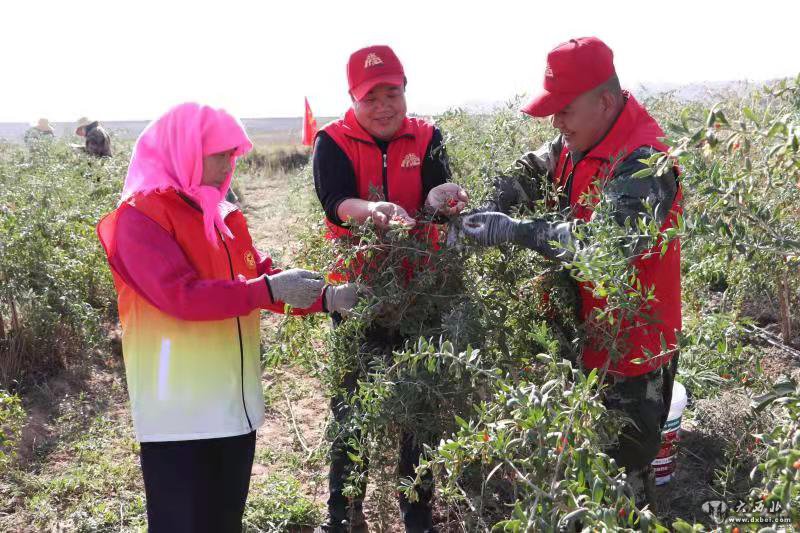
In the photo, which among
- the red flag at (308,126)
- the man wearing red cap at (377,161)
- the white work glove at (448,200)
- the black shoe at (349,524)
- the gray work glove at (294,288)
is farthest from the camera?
the red flag at (308,126)

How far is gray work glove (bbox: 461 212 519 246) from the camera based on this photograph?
76.9 inches

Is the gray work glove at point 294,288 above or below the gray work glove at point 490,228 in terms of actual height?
below

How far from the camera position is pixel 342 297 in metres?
2.03

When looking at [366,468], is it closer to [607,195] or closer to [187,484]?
[187,484]

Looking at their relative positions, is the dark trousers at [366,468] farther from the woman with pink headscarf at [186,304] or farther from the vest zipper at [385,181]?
the vest zipper at [385,181]

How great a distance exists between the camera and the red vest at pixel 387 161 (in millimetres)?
2311

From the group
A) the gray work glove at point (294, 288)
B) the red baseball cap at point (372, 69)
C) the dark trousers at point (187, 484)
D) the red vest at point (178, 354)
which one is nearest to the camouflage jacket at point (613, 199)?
the red baseball cap at point (372, 69)

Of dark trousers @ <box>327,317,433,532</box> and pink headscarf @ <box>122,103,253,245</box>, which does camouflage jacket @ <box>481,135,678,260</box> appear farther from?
pink headscarf @ <box>122,103,253,245</box>

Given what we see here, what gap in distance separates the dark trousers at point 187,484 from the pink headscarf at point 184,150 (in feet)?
2.02

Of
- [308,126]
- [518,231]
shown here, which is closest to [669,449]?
[518,231]

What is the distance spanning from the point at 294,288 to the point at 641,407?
1172 mm

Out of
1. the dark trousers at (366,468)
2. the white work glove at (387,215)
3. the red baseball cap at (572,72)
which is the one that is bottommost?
the dark trousers at (366,468)

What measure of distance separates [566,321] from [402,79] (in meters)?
0.99

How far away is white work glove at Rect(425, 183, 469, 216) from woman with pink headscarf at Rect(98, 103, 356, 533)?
39cm
